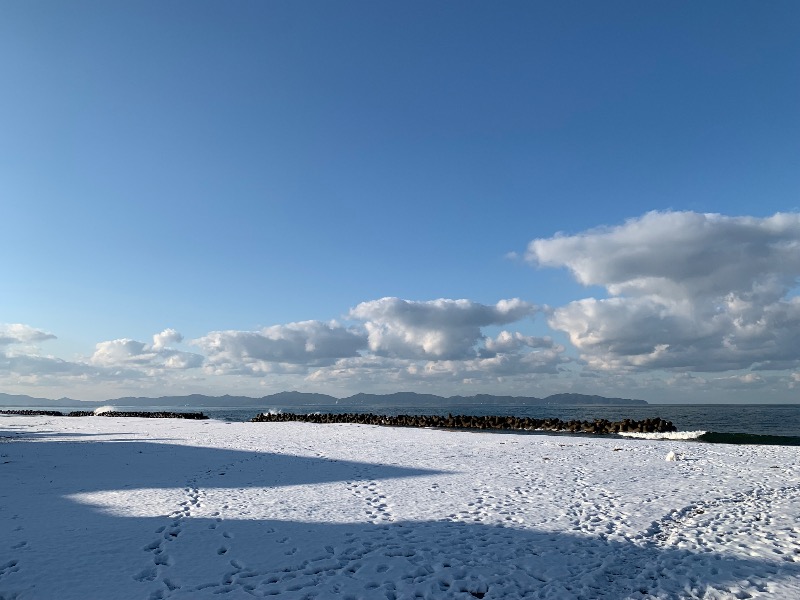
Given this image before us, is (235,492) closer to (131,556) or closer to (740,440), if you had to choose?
(131,556)

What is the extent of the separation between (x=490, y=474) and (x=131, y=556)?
1108cm

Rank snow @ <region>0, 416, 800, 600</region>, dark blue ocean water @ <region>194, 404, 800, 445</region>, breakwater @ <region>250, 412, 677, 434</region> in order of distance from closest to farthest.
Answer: snow @ <region>0, 416, 800, 600</region> < dark blue ocean water @ <region>194, 404, 800, 445</region> < breakwater @ <region>250, 412, 677, 434</region>

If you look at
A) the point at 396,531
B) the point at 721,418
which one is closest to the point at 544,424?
the point at 396,531

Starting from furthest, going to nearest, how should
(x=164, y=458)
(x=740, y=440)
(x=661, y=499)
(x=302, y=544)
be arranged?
(x=740, y=440) → (x=164, y=458) → (x=661, y=499) → (x=302, y=544)

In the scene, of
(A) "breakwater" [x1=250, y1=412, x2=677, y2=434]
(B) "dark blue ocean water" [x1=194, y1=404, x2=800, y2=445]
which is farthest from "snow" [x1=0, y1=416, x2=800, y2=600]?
Result: (A) "breakwater" [x1=250, y1=412, x2=677, y2=434]

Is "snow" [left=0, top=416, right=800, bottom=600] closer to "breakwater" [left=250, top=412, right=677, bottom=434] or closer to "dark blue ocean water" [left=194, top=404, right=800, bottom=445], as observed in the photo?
"dark blue ocean water" [left=194, top=404, right=800, bottom=445]

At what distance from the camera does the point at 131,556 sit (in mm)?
7969

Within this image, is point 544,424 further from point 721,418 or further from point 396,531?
point 721,418

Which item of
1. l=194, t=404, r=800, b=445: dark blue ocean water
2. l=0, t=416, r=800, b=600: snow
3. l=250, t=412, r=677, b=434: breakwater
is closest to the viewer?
l=0, t=416, r=800, b=600: snow

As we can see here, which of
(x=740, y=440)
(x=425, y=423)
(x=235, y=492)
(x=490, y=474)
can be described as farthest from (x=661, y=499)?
(x=425, y=423)

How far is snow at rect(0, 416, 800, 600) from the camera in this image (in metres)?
7.18

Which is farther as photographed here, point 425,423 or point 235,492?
point 425,423

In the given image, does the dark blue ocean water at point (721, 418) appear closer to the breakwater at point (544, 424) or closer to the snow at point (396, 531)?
the breakwater at point (544, 424)

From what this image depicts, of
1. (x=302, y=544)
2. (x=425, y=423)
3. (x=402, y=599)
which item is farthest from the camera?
(x=425, y=423)
